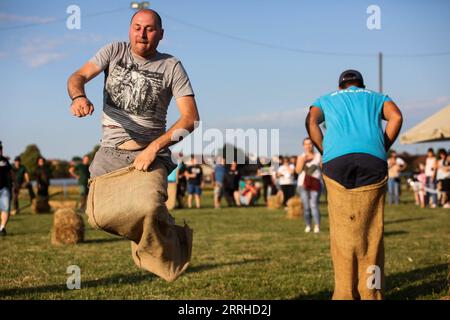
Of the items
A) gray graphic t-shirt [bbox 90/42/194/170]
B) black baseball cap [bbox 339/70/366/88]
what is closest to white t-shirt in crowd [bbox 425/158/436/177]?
black baseball cap [bbox 339/70/366/88]

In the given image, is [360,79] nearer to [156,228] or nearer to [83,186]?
[156,228]

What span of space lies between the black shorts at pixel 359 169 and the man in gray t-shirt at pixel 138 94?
1.51 metres

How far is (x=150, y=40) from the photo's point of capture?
501cm

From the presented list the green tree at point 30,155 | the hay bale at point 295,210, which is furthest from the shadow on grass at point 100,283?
the green tree at point 30,155

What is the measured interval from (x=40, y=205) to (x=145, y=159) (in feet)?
65.1

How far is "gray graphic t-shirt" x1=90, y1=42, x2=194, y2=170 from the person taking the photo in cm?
504

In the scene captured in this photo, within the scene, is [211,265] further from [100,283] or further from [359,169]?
[359,169]

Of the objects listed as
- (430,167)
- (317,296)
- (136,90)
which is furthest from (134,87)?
(430,167)

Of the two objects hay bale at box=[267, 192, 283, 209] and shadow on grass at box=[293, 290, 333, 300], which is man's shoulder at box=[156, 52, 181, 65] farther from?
hay bale at box=[267, 192, 283, 209]

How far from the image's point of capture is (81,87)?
4.71m

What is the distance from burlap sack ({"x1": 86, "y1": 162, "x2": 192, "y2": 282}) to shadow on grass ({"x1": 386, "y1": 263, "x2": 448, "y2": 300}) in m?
2.86
